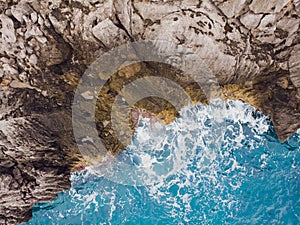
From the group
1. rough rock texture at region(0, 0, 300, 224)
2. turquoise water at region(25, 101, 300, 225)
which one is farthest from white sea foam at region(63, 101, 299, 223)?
rough rock texture at region(0, 0, 300, 224)

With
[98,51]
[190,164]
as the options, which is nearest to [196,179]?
[190,164]

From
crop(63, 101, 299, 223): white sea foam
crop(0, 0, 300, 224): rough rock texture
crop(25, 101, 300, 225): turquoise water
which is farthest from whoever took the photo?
crop(63, 101, 299, 223): white sea foam

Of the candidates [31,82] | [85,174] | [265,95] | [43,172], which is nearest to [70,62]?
[31,82]

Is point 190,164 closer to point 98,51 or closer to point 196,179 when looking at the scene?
point 196,179

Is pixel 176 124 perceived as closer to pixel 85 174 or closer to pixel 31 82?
pixel 85 174

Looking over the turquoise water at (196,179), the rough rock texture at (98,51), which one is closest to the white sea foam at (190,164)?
the turquoise water at (196,179)

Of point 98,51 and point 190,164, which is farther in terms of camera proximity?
point 190,164

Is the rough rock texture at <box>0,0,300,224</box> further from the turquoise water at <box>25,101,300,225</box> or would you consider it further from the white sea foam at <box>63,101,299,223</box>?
the white sea foam at <box>63,101,299,223</box>
